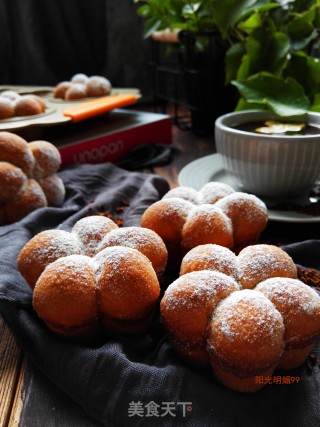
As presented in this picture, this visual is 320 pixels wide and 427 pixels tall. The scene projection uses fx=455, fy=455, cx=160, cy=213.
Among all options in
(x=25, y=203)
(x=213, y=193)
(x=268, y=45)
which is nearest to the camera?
(x=213, y=193)

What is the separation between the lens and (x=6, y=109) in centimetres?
96

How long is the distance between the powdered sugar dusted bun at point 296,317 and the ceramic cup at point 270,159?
0.33 m

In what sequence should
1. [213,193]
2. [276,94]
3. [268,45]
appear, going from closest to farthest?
[213,193], [276,94], [268,45]

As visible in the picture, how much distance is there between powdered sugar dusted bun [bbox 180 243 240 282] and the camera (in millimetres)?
455

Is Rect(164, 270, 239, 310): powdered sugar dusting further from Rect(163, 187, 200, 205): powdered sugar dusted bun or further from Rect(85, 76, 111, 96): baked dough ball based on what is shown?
Rect(85, 76, 111, 96): baked dough ball

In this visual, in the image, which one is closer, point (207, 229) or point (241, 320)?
point (241, 320)

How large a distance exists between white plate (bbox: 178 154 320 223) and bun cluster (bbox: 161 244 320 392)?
244 millimetres

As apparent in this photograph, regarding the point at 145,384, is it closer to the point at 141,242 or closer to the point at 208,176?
the point at 141,242

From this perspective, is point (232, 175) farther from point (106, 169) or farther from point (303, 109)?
point (106, 169)

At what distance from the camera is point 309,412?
38 cm

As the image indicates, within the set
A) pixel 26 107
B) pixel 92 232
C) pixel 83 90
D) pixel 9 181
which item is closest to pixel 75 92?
pixel 83 90

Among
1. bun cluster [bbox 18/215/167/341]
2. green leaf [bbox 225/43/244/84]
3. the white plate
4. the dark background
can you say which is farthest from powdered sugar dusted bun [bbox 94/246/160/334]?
the dark background

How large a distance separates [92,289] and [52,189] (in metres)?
0.39

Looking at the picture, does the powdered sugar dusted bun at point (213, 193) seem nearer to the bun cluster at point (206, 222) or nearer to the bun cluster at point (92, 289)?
the bun cluster at point (206, 222)
